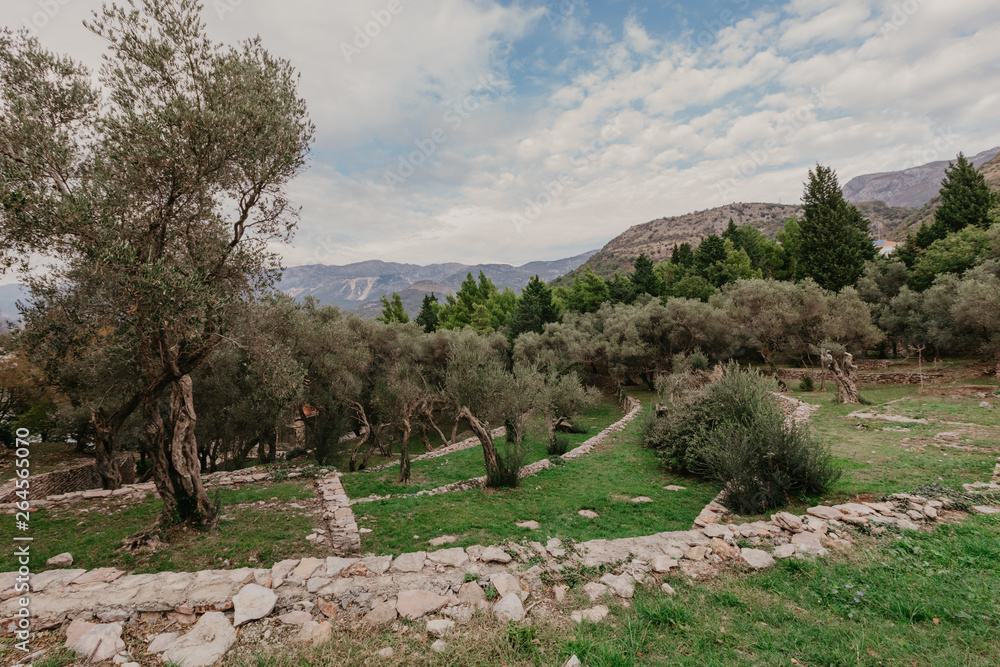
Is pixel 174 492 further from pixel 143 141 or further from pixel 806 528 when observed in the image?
pixel 806 528

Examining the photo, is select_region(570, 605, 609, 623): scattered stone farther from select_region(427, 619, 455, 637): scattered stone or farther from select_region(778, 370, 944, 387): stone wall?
select_region(778, 370, 944, 387): stone wall

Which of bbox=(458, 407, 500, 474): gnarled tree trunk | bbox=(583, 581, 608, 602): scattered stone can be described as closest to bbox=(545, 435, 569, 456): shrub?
bbox=(458, 407, 500, 474): gnarled tree trunk

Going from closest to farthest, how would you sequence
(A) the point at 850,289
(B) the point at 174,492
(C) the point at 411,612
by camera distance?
(C) the point at 411,612, (B) the point at 174,492, (A) the point at 850,289

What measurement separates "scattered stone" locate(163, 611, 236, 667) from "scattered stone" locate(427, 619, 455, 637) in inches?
89.7

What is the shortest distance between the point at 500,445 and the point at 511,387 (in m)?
4.75

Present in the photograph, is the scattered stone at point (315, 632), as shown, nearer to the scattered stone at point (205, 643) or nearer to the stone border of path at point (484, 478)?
the scattered stone at point (205, 643)

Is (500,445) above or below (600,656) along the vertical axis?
below

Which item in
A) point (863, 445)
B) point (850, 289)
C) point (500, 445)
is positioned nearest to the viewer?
point (863, 445)

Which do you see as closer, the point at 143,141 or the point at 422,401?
the point at 143,141

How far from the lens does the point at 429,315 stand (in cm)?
5078

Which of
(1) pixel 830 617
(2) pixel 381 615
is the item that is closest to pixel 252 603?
(2) pixel 381 615

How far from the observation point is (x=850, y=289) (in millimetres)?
29344

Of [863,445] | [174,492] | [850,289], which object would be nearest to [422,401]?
[174,492]

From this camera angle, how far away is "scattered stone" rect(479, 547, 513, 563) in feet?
20.0
